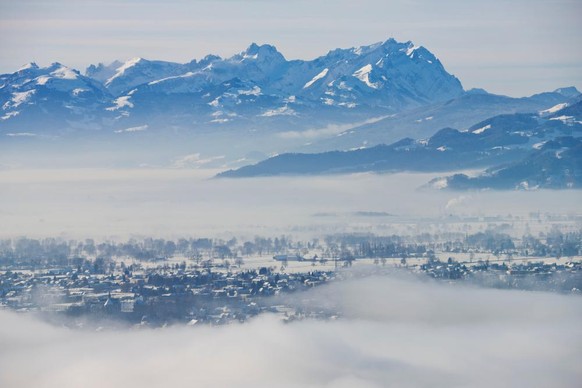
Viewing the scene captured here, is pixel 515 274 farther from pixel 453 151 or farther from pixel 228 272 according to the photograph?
pixel 453 151

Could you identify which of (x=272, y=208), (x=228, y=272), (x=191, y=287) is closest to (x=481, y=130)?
(x=272, y=208)

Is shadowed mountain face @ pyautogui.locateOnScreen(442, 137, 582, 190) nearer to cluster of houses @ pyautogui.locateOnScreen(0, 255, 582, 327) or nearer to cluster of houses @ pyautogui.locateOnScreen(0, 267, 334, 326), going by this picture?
cluster of houses @ pyautogui.locateOnScreen(0, 255, 582, 327)

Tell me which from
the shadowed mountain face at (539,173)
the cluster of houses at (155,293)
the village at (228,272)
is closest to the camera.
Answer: the cluster of houses at (155,293)

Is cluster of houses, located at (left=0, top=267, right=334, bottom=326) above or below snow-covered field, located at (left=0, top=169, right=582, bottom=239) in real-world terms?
below

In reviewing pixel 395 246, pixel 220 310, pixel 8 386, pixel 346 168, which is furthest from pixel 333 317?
pixel 346 168

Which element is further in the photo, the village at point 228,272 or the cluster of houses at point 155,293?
the village at point 228,272

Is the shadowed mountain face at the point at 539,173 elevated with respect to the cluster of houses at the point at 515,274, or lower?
elevated

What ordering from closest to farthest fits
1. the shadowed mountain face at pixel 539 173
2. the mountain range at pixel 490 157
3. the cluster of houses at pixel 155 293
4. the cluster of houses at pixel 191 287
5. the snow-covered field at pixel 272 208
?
the cluster of houses at pixel 155 293 → the cluster of houses at pixel 191 287 → the snow-covered field at pixel 272 208 → the shadowed mountain face at pixel 539 173 → the mountain range at pixel 490 157

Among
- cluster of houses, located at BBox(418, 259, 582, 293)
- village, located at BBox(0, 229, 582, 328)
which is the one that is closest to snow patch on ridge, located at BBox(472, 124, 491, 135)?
village, located at BBox(0, 229, 582, 328)

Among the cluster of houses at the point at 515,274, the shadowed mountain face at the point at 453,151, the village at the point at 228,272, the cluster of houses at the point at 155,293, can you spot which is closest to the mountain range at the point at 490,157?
the shadowed mountain face at the point at 453,151

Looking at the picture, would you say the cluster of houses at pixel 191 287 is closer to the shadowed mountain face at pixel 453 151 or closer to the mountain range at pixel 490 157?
the mountain range at pixel 490 157

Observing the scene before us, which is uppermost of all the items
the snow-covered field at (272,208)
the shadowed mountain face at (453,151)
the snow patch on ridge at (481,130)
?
the snow patch on ridge at (481,130)
